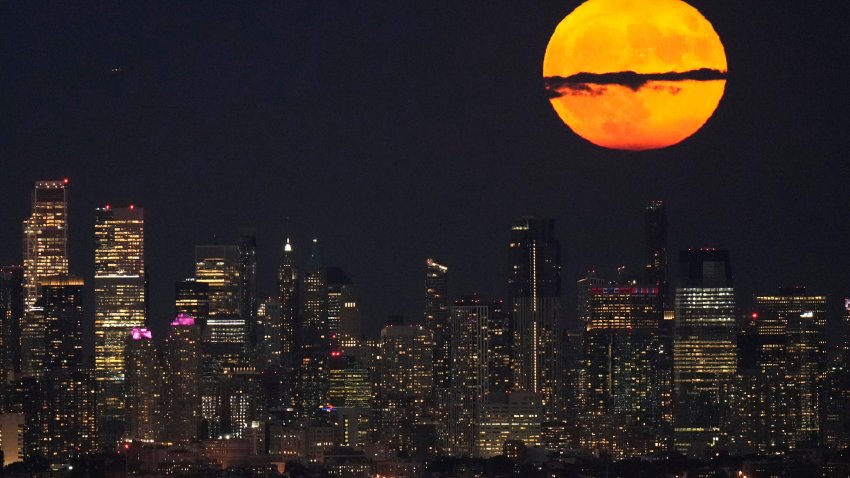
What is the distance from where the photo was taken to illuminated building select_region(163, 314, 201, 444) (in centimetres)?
4756

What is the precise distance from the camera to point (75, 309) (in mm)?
52969

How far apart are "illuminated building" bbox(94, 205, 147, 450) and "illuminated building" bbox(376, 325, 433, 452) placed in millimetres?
6869

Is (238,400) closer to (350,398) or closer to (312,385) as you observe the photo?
(350,398)

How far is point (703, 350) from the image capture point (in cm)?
5028

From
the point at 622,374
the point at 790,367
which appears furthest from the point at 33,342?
the point at 790,367

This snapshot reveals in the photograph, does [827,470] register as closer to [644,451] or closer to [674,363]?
[644,451]

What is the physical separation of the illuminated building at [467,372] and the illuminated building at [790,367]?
686cm

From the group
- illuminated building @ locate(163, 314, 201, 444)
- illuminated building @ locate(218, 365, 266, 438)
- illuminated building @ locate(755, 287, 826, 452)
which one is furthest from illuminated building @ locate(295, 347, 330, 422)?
illuminated building @ locate(755, 287, 826, 452)

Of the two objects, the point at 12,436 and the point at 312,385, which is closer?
the point at 12,436

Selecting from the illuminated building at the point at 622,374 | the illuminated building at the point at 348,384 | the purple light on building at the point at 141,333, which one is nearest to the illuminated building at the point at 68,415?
the purple light on building at the point at 141,333

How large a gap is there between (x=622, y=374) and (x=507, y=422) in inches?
158

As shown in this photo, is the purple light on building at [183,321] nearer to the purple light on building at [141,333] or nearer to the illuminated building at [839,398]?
the purple light on building at [141,333]

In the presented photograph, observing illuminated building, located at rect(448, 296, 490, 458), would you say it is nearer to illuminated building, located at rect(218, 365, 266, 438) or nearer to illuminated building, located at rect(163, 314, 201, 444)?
illuminated building, located at rect(218, 365, 266, 438)

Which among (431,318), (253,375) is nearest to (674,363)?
(431,318)
